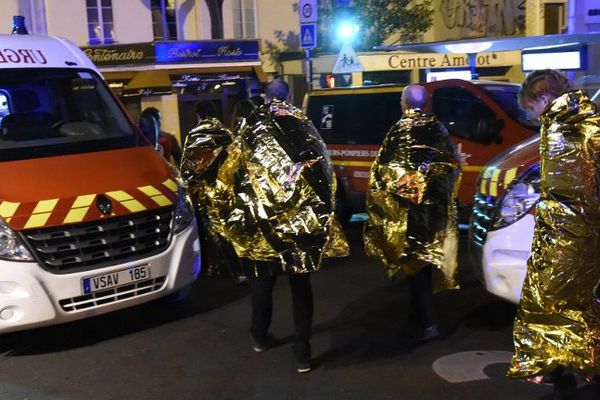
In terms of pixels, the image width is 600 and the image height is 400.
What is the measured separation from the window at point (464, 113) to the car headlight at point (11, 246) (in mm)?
5282

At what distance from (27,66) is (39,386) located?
290 cm

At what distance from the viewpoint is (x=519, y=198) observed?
179 inches

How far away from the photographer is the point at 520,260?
4.50 meters

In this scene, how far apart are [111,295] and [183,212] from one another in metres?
0.89

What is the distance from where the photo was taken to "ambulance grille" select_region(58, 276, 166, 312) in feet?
17.2

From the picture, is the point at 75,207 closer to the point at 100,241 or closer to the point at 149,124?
the point at 100,241

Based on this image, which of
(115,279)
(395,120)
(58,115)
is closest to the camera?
(115,279)

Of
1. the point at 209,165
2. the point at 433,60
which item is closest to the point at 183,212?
the point at 209,165

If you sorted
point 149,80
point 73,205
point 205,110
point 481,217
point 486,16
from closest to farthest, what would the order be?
point 481,217 < point 73,205 < point 205,110 < point 149,80 < point 486,16

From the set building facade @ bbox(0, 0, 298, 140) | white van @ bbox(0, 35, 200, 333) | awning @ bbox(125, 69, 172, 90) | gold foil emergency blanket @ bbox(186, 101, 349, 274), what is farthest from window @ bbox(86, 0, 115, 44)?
gold foil emergency blanket @ bbox(186, 101, 349, 274)

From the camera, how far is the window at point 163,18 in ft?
74.4

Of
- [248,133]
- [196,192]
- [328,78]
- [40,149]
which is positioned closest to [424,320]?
[248,133]

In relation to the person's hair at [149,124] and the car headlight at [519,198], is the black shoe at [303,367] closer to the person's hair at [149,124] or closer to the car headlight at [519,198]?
the car headlight at [519,198]

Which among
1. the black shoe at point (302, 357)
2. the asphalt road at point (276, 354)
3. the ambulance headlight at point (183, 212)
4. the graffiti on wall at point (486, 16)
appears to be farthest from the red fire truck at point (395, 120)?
the graffiti on wall at point (486, 16)
